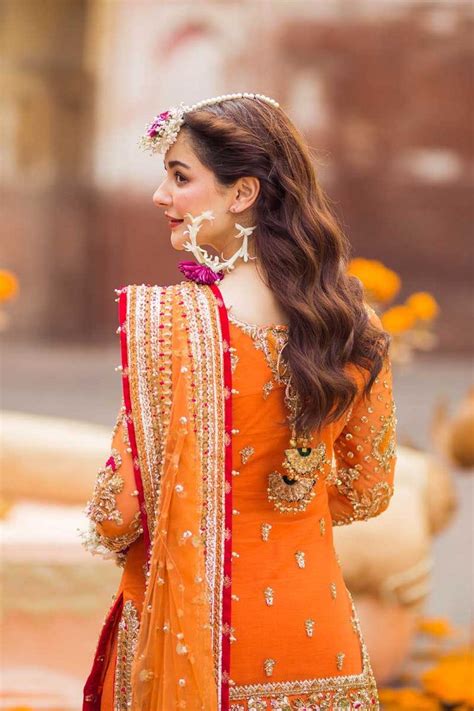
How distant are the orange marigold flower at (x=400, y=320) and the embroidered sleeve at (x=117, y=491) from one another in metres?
2.03

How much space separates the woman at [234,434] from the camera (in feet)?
5.33

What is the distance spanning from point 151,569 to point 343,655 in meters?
0.34

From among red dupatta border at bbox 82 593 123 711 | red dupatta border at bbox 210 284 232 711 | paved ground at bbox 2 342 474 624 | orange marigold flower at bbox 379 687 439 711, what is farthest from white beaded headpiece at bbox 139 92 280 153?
paved ground at bbox 2 342 474 624

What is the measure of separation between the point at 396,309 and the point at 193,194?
203cm

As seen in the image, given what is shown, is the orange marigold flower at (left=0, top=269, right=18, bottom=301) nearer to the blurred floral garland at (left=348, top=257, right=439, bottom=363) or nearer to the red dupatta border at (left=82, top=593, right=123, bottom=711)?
the blurred floral garland at (left=348, top=257, right=439, bottom=363)

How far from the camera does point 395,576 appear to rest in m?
3.51

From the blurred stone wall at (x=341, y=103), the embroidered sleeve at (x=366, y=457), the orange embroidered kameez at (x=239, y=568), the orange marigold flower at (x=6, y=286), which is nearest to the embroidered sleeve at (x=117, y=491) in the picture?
the orange embroidered kameez at (x=239, y=568)

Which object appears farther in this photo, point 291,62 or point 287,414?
point 291,62

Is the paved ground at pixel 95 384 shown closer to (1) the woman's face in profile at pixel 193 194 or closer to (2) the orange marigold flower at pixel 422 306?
(2) the orange marigold flower at pixel 422 306

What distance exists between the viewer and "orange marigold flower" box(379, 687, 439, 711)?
355cm

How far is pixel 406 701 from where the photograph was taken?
3572 millimetres

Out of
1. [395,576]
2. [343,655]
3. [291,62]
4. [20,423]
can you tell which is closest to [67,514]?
[20,423]

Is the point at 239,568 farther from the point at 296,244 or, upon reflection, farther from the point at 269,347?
the point at 296,244

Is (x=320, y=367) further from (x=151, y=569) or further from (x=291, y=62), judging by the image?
(x=291, y=62)
